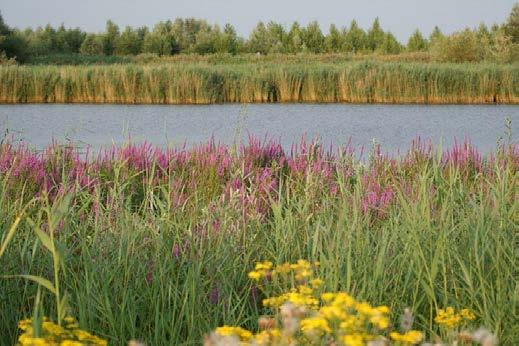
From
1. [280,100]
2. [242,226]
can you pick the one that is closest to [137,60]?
[280,100]

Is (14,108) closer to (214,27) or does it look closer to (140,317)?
(140,317)

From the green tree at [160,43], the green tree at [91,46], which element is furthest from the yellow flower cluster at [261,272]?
the green tree at [91,46]

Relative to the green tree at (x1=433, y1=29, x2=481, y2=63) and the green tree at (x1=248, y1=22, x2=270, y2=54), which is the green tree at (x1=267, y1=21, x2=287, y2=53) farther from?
the green tree at (x1=433, y1=29, x2=481, y2=63)

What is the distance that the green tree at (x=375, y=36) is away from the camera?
6600cm

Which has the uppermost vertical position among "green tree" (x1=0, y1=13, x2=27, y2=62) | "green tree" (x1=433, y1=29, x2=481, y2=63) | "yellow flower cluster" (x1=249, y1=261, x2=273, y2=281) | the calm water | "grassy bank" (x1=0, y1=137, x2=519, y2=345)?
"green tree" (x1=0, y1=13, x2=27, y2=62)

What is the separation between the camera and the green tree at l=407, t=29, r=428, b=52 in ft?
210

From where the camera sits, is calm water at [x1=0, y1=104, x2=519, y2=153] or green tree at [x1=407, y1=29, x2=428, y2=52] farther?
green tree at [x1=407, y1=29, x2=428, y2=52]

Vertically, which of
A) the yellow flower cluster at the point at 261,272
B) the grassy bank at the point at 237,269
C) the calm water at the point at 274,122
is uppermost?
the yellow flower cluster at the point at 261,272

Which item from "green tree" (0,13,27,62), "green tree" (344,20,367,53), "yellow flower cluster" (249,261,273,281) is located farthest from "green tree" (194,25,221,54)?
"yellow flower cluster" (249,261,273,281)

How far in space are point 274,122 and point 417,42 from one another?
48.1 meters

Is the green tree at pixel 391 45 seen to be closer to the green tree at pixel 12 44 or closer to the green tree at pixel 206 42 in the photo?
the green tree at pixel 206 42

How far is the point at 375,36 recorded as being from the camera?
6700cm

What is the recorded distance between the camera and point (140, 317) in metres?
3.31

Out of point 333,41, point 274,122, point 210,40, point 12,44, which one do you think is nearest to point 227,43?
point 210,40
